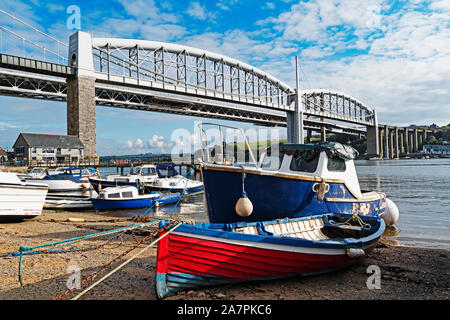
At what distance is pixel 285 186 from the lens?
9008 mm

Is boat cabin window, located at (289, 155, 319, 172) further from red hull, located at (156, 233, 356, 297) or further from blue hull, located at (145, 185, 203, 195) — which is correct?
blue hull, located at (145, 185, 203, 195)

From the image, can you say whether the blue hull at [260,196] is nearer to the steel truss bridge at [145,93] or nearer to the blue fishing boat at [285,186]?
the blue fishing boat at [285,186]

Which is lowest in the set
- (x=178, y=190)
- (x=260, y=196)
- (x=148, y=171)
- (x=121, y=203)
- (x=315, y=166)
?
(x=121, y=203)

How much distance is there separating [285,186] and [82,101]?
4629 centimetres

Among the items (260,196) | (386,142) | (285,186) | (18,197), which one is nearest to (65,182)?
(18,197)

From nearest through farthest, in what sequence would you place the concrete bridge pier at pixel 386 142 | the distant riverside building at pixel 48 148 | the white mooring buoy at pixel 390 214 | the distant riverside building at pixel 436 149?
the white mooring buoy at pixel 390 214 < the distant riverside building at pixel 48 148 < the concrete bridge pier at pixel 386 142 < the distant riverside building at pixel 436 149

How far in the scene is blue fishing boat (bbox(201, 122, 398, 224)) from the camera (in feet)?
29.2

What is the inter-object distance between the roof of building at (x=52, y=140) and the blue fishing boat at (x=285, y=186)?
42872 mm

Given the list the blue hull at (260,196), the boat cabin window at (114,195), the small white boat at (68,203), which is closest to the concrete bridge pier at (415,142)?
the boat cabin window at (114,195)

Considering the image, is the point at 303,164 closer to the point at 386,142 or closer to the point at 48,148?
the point at 48,148

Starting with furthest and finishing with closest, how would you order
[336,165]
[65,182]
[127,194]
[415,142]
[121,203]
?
[415,142], [65,182], [127,194], [121,203], [336,165]

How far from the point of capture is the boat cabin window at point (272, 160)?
35.6ft

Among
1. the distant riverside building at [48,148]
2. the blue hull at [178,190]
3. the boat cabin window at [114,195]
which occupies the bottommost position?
the blue hull at [178,190]
